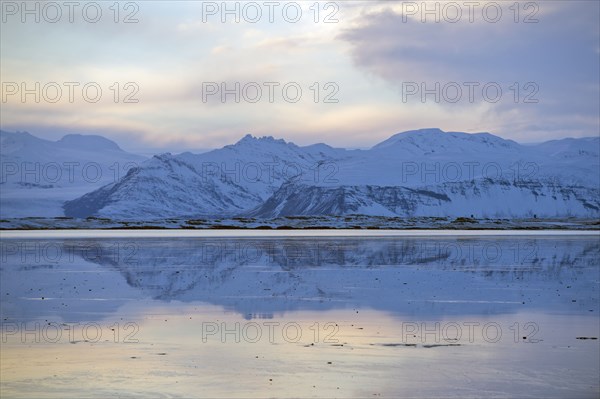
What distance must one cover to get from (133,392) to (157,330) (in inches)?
277

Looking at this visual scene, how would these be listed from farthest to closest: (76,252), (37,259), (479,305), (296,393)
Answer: (76,252), (37,259), (479,305), (296,393)

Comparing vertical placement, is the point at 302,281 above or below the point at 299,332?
above

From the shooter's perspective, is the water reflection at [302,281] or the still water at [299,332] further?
the water reflection at [302,281]

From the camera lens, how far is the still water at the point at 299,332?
15.4 metres

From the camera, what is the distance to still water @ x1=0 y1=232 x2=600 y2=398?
15430 millimetres

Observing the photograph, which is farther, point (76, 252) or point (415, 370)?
point (76, 252)

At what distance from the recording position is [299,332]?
21312 millimetres

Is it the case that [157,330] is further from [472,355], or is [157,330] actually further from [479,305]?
[479,305]

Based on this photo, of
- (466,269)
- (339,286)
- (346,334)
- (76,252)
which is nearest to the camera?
(346,334)

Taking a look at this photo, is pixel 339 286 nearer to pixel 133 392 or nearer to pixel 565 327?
pixel 565 327

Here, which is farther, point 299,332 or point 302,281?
point 302,281

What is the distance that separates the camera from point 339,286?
3334 centimetres

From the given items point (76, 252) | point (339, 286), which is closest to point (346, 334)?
point (339, 286)

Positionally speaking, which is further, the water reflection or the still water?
the water reflection
